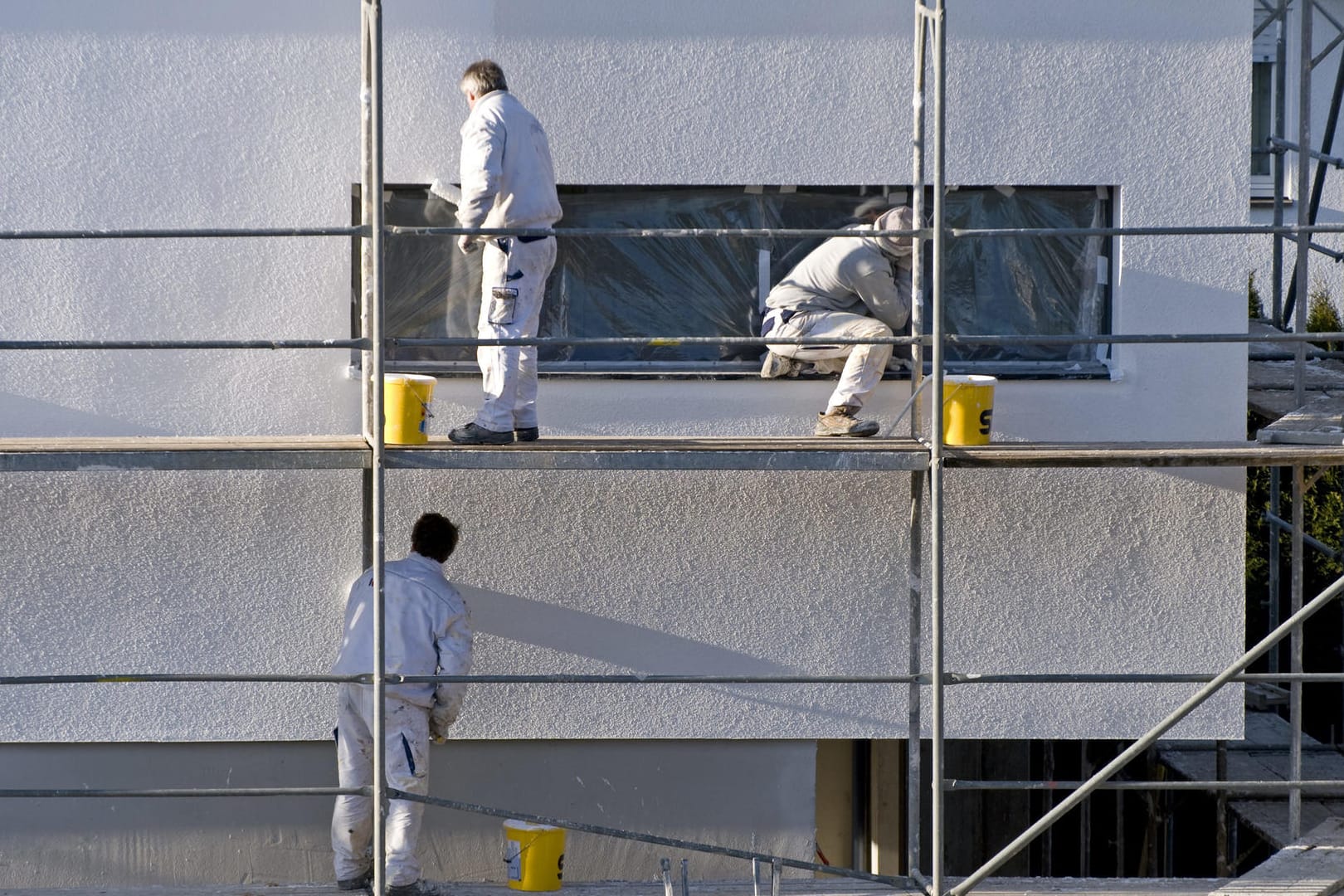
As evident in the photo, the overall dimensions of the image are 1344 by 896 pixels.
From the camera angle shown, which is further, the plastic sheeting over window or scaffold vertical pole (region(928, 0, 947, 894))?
the plastic sheeting over window

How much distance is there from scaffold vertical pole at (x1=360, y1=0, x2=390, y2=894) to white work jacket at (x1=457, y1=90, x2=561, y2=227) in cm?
34

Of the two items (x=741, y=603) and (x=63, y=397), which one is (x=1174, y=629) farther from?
(x=63, y=397)

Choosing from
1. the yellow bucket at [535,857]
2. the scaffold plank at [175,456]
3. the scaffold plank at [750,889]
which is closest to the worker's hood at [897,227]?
the scaffold plank at [175,456]

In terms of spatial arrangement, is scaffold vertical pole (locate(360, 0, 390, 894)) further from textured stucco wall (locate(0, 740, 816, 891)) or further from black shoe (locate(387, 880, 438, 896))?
textured stucco wall (locate(0, 740, 816, 891))

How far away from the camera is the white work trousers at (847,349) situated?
19.3 feet

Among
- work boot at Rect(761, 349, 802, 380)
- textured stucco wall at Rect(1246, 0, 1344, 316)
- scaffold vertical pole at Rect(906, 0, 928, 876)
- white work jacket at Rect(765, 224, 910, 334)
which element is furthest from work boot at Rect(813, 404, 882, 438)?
textured stucco wall at Rect(1246, 0, 1344, 316)

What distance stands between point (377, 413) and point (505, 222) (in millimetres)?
901

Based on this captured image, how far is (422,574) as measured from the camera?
5.52 metres

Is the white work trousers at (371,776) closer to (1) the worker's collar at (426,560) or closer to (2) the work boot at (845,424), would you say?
(1) the worker's collar at (426,560)

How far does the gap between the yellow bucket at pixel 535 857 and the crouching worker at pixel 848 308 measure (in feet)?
5.80

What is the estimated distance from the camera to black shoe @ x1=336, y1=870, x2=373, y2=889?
5512 millimetres

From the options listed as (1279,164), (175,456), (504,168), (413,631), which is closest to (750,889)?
(413,631)

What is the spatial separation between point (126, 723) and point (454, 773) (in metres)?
1.25

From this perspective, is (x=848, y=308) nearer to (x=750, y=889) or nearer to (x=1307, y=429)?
(x=1307, y=429)
